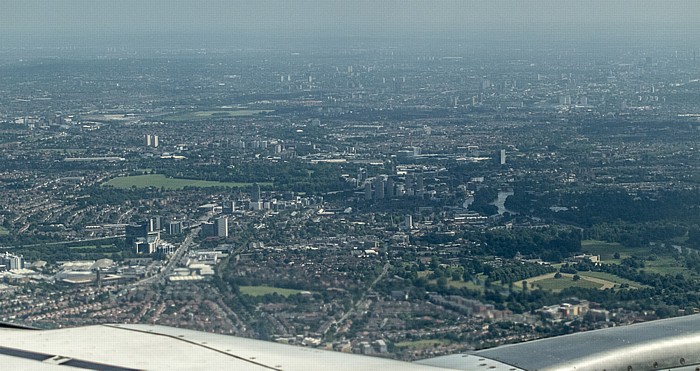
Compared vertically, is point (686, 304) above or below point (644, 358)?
below

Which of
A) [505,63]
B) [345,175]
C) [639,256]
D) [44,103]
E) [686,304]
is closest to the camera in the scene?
[686,304]

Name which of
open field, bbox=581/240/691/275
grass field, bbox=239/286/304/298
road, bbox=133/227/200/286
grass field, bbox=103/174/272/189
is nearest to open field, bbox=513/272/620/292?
open field, bbox=581/240/691/275

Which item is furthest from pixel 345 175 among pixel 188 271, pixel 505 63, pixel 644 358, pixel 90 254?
pixel 505 63

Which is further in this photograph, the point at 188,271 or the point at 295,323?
the point at 188,271

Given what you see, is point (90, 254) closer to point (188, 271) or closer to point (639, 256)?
point (188, 271)

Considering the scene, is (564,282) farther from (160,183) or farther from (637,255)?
(160,183)

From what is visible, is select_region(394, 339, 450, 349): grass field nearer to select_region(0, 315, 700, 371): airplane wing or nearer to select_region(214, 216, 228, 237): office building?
select_region(0, 315, 700, 371): airplane wing

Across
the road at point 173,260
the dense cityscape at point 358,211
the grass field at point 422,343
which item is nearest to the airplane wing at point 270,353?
the dense cityscape at point 358,211
